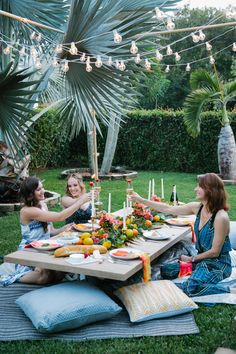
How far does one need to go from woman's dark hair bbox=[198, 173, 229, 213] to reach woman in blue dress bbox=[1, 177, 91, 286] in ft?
3.69

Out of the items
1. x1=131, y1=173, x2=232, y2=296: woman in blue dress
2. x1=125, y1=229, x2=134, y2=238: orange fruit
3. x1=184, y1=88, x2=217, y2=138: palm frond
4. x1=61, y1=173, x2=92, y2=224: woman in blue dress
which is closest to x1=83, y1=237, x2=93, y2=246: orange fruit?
x1=125, y1=229, x2=134, y2=238: orange fruit

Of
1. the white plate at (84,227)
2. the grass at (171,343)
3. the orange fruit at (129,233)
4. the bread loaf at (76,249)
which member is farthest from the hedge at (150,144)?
the grass at (171,343)

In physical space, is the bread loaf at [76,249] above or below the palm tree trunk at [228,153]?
below

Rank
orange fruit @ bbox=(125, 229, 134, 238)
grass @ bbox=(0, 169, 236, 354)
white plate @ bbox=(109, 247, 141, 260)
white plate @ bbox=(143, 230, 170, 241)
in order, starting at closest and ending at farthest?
1. grass @ bbox=(0, 169, 236, 354)
2. white plate @ bbox=(109, 247, 141, 260)
3. orange fruit @ bbox=(125, 229, 134, 238)
4. white plate @ bbox=(143, 230, 170, 241)

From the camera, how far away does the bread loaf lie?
3.78 metres

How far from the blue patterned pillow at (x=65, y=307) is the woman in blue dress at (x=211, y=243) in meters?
0.94

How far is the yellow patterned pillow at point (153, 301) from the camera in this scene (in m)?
3.52

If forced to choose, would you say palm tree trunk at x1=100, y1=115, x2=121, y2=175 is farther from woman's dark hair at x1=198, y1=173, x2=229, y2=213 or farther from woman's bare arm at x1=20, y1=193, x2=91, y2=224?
woman's dark hair at x1=198, y1=173, x2=229, y2=213

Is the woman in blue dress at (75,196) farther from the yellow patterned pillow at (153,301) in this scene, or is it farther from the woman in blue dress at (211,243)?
the yellow patterned pillow at (153,301)

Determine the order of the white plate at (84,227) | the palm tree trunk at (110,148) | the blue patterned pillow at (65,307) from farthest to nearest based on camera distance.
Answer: the palm tree trunk at (110,148) → the white plate at (84,227) → the blue patterned pillow at (65,307)

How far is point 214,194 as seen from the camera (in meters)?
4.16

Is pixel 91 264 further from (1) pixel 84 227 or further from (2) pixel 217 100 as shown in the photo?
(2) pixel 217 100

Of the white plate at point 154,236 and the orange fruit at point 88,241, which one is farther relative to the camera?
the white plate at point 154,236

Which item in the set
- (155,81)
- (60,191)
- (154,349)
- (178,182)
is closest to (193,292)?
(154,349)
